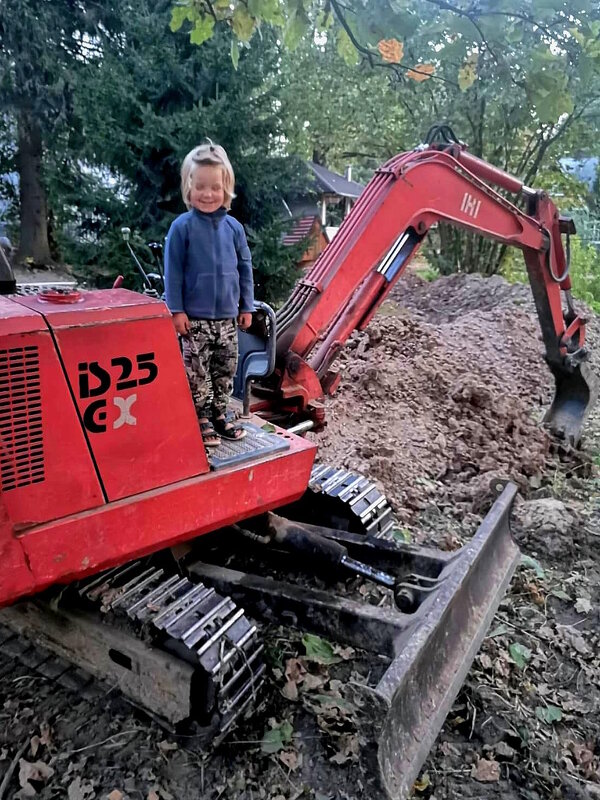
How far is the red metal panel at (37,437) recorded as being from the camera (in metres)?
2.22

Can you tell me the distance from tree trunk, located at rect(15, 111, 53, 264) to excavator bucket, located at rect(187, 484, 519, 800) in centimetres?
1525

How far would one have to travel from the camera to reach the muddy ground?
101 inches

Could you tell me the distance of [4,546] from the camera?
2.22 m

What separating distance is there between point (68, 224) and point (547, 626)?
27.0ft

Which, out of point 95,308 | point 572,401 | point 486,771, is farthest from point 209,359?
point 572,401

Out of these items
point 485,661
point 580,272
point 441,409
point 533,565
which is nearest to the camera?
point 485,661

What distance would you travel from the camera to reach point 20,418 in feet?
7.35

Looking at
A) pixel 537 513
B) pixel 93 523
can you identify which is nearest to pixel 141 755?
pixel 93 523

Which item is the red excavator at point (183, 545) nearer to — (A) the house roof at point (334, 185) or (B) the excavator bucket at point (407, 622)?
(B) the excavator bucket at point (407, 622)

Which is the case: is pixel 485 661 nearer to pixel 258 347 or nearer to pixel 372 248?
pixel 258 347

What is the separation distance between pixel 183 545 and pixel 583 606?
7.13 feet

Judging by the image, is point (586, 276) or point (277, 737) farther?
point (586, 276)

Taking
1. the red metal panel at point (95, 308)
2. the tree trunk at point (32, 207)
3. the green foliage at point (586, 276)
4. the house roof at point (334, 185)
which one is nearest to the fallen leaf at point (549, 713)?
the red metal panel at point (95, 308)

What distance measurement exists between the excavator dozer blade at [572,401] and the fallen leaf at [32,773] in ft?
15.8
